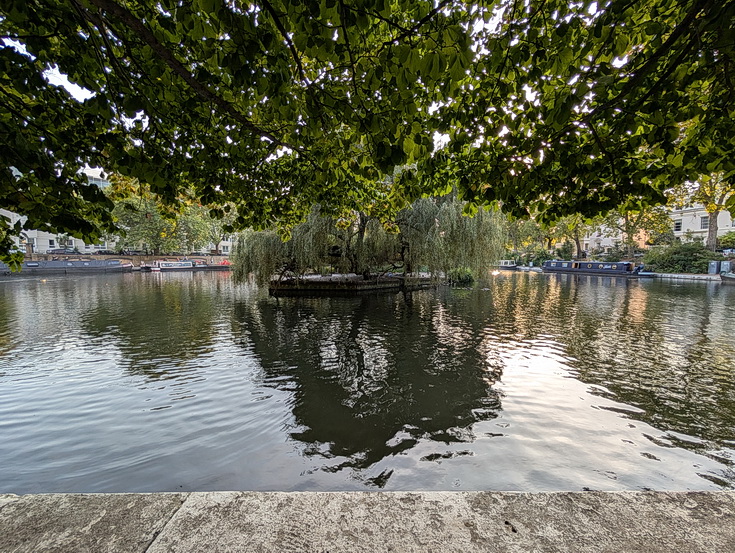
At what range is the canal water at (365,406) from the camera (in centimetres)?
489

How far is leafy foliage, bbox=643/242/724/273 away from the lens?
37.0 metres

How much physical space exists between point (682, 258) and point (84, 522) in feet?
170

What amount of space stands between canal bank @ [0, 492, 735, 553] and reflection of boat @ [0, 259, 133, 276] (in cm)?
4810

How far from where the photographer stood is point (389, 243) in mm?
21281

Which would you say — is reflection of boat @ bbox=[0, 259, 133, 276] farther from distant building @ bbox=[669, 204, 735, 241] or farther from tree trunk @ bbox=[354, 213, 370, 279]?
distant building @ bbox=[669, 204, 735, 241]

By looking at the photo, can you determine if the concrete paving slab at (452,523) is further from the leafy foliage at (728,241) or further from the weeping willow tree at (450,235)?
the leafy foliage at (728,241)

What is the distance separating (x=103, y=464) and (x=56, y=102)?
5.05 m

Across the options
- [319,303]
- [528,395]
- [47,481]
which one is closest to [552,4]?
[528,395]

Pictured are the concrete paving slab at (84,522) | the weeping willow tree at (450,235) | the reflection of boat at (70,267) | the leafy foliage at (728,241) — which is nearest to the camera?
the concrete paving slab at (84,522)

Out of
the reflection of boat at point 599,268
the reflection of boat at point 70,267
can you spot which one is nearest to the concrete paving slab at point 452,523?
the reflection of boat at point 599,268

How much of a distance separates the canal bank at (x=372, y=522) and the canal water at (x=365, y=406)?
275 centimetres

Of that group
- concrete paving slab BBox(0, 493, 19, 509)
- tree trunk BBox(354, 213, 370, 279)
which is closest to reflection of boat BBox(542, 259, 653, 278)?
tree trunk BBox(354, 213, 370, 279)

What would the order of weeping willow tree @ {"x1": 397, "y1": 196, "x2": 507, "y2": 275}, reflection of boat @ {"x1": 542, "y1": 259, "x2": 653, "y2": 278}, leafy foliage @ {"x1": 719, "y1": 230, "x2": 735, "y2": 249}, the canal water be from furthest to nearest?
1. reflection of boat @ {"x1": 542, "y1": 259, "x2": 653, "y2": 278}
2. leafy foliage @ {"x1": 719, "y1": 230, "x2": 735, "y2": 249}
3. weeping willow tree @ {"x1": 397, "y1": 196, "x2": 507, "y2": 275}
4. the canal water

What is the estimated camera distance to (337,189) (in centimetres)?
802
